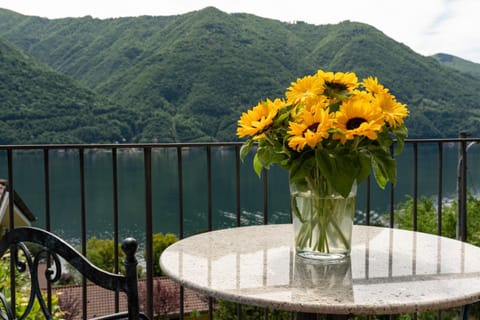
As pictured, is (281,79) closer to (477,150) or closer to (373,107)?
(477,150)

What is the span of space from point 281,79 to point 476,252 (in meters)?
48.7

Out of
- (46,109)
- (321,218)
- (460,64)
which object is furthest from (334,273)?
(460,64)

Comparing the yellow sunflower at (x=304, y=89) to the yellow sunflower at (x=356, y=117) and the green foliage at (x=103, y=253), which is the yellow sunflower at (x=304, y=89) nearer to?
the yellow sunflower at (x=356, y=117)

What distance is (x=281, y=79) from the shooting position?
49.3 meters

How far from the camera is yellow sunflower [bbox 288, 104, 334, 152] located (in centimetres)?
114

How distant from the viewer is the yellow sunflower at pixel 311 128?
1.14 meters

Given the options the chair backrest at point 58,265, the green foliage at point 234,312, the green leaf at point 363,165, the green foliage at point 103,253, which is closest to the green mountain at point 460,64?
the green foliage at point 103,253

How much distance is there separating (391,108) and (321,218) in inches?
13.4

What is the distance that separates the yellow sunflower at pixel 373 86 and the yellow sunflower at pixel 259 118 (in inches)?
9.2

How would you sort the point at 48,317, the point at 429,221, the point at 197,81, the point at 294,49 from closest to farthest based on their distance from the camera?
the point at 48,317 < the point at 429,221 < the point at 197,81 < the point at 294,49

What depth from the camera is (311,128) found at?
46.2 inches

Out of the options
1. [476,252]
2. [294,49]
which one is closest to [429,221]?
[476,252]

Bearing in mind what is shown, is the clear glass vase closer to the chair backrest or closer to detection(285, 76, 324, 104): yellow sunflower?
detection(285, 76, 324, 104): yellow sunflower

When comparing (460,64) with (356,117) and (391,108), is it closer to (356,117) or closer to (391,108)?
(391,108)
